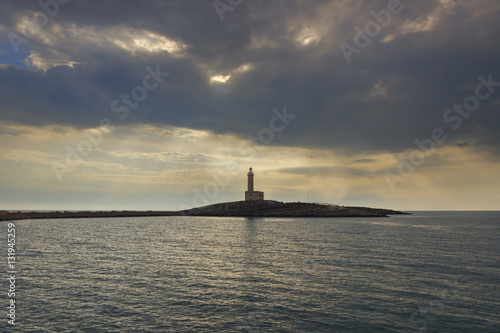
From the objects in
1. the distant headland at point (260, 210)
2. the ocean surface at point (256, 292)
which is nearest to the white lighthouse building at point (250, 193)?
the distant headland at point (260, 210)

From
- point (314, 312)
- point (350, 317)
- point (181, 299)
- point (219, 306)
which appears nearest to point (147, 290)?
point (181, 299)

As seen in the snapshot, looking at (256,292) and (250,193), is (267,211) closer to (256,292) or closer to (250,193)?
(250,193)

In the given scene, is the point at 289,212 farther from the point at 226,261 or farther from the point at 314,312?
the point at 314,312

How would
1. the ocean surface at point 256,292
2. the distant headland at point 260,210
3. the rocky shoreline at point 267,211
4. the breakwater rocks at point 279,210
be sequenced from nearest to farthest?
the ocean surface at point 256,292 → the rocky shoreline at point 267,211 → the distant headland at point 260,210 → the breakwater rocks at point 279,210

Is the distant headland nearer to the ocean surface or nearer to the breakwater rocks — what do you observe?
the breakwater rocks

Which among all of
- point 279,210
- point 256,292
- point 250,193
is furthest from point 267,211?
point 256,292

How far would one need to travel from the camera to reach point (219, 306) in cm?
2278

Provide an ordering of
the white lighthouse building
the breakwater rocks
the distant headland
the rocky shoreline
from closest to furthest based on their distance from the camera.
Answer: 1. the rocky shoreline
2. the distant headland
3. the breakwater rocks
4. the white lighthouse building

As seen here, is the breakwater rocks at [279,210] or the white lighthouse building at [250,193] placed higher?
the white lighthouse building at [250,193]

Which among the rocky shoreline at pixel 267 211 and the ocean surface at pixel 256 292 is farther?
the rocky shoreline at pixel 267 211

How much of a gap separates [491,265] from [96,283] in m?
43.7

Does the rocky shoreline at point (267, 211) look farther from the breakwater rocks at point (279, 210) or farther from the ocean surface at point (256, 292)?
the ocean surface at point (256, 292)

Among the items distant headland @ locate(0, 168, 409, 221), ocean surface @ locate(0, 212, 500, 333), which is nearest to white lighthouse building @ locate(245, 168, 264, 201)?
distant headland @ locate(0, 168, 409, 221)

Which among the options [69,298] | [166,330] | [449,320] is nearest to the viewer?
[166,330]
